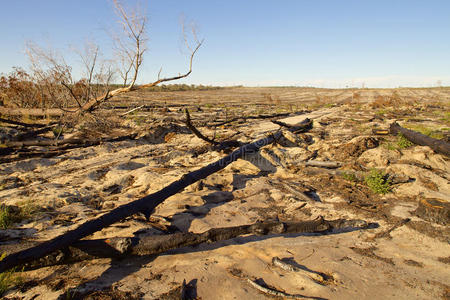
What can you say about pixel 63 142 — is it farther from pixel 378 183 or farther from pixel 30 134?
pixel 378 183

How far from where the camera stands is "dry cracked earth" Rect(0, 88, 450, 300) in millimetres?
2139

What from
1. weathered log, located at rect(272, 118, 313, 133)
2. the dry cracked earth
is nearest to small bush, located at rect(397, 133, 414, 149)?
the dry cracked earth

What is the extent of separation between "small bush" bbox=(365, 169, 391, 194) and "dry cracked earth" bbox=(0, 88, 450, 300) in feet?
0.28

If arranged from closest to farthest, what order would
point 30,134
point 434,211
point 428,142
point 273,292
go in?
point 273,292, point 434,211, point 428,142, point 30,134

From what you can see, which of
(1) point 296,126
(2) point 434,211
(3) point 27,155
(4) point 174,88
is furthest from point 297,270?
(4) point 174,88

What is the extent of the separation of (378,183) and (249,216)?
2415 millimetres

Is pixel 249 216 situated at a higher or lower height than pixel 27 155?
lower

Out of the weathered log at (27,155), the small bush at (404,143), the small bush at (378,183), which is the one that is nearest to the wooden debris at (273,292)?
the small bush at (378,183)

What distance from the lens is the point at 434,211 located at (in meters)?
3.30

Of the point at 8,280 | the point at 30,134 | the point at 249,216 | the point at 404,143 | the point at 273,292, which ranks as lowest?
the point at 249,216

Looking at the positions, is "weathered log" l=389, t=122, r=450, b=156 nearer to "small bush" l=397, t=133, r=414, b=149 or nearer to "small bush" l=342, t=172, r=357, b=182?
"small bush" l=397, t=133, r=414, b=149

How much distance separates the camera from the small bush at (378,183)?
164 inches

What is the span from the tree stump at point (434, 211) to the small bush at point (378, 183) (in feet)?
2.17

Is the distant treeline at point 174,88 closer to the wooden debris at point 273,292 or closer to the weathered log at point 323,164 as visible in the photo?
the weathered log at point 323,164
